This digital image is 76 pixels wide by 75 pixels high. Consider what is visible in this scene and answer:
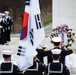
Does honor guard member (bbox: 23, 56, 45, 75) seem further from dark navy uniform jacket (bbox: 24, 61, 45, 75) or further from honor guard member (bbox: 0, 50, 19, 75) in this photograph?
honor guard member (bbox: 0, 50, 19, 75)

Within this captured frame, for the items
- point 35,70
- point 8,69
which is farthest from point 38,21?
point 8,69

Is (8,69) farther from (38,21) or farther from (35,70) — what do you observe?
(38,21)

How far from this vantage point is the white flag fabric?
6.27 meters

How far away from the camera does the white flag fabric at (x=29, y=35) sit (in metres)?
6.27

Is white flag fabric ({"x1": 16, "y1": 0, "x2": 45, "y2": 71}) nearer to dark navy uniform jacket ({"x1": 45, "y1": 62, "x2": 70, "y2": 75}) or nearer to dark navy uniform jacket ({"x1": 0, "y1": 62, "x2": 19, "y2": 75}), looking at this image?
dark navy uniform jacket ({"x1": 0, "y1": 62, "x2": 19, "y2": 75})

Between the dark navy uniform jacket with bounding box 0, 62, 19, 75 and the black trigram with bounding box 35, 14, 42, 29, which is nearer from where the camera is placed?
the dark navy uniform jacket with bounding box 0, 62, 19, 75

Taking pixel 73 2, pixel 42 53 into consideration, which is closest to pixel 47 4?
pixel 73 2

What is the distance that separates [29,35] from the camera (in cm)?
634

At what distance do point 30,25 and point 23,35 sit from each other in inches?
8.0

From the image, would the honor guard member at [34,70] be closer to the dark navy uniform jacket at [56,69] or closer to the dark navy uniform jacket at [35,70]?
the dark navy uniform jacket at [35,70]

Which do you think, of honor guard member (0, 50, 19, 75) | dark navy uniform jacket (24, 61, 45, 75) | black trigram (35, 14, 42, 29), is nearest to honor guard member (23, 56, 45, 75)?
dark navy uniform jacket (24, 61, 45, 75)

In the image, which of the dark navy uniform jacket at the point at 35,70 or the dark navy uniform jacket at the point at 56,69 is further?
the dark navy uniform jacket at the point at 35,70

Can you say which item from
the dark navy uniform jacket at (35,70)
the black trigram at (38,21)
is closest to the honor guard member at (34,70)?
the dark navy uniform jacket at (35,70)

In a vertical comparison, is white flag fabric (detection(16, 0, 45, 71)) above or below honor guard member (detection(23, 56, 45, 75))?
above
